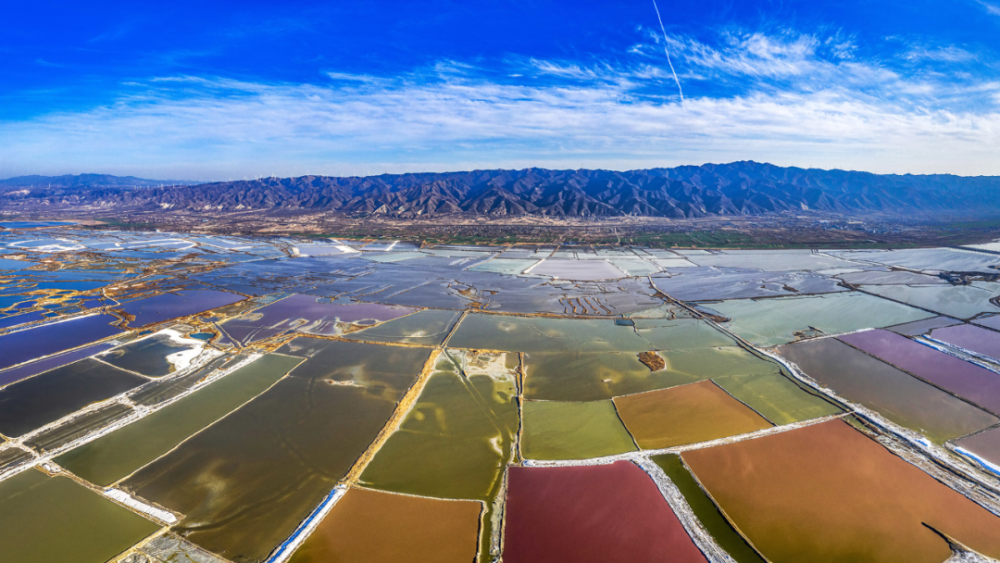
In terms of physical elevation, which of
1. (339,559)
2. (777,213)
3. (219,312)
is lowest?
(339,559)

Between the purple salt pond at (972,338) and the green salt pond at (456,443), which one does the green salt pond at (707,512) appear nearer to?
the green salt pond at (456,443)

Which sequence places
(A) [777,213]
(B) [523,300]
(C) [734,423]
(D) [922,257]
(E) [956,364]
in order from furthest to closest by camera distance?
(A) [777,213] < (D) [922,257] < (B) [523,300] < (E) [956,364] < (C) [734,423]

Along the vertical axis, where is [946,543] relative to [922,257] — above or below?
below

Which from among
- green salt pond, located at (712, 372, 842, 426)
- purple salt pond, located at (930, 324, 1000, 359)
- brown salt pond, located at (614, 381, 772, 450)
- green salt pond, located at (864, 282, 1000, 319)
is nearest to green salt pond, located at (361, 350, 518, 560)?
brown salt pond, located at (614, 381, 772, 450)

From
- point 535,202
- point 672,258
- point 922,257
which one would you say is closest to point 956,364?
point 672,258

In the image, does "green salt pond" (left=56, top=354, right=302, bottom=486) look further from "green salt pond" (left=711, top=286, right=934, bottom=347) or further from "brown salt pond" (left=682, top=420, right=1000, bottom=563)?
"green salt pond" (left=711, top=286, right=934, bottom=347)

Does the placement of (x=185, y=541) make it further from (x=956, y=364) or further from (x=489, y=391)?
(x=956, y=364)

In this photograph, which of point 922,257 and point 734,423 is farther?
point 922,257

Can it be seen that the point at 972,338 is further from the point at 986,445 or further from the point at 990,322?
the point at 986,445
